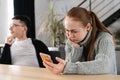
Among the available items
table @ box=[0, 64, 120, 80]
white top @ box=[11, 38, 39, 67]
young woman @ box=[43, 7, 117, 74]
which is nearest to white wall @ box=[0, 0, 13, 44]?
white top @ box=[11, 38, 39, 67]

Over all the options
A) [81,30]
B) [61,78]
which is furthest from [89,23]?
[61,78]

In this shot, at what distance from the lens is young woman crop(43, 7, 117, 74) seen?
1.69 meters

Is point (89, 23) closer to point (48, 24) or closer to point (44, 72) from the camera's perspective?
point (44, 72)

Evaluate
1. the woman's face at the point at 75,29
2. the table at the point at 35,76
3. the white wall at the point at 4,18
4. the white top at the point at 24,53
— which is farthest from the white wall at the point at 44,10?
the woman's face at the point at 75,29

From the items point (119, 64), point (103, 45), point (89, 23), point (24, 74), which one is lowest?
point (119, 64)

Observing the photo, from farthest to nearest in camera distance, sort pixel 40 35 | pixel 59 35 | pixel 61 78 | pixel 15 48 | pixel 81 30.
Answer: pixel 40 35
pixel 59 35
pixel 15 48
pixel 81 30
pixel 61 78

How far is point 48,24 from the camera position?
16.6ft

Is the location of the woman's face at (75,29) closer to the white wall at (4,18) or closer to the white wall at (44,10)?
the white wall at (4,18)

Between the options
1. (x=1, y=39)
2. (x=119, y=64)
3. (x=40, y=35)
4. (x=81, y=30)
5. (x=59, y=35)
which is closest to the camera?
(x=81, y=30)

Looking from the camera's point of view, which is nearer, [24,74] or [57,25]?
[24,74]

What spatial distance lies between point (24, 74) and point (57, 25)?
3.25 m

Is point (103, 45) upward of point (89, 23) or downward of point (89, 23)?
downward

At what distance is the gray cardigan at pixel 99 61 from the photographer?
168 cm

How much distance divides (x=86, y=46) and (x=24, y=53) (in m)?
1.17
